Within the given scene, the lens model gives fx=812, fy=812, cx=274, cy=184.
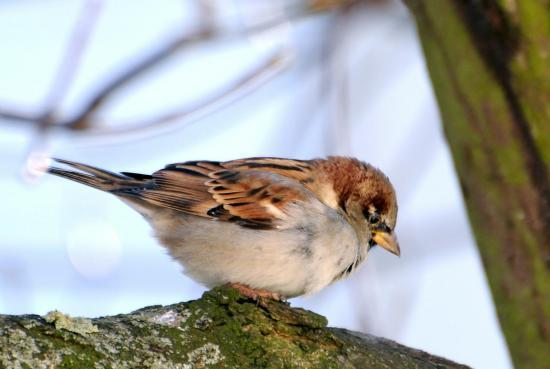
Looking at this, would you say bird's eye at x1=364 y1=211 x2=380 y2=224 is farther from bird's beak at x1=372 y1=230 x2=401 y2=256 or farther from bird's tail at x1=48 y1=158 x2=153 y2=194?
bird's tail at x1=48 y1=158 x2=153 y2=194

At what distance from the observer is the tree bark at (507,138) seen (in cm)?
234

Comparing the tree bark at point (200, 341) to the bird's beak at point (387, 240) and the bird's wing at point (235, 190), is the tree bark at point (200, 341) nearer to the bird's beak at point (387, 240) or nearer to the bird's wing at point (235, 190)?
the bird's wing at point (235, 190)

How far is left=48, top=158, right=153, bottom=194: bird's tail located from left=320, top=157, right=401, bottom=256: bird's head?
0.98m

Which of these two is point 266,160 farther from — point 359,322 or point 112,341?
point 112,341

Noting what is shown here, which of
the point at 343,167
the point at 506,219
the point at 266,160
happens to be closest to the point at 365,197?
the point at 343,167

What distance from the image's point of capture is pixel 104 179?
4078 millimetres

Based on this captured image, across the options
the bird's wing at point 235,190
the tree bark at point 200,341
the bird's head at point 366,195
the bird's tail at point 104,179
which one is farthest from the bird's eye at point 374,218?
the tree bark at point 200,341

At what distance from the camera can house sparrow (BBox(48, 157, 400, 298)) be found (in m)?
3.54

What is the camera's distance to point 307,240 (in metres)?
3.61

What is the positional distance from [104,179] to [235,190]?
26.2 inches

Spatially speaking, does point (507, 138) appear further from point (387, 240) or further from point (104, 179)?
point (104, 179)

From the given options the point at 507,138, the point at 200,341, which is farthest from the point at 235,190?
the point at 200,341

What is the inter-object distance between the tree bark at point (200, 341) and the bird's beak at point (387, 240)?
63.8 inches

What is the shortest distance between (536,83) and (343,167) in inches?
74.9
